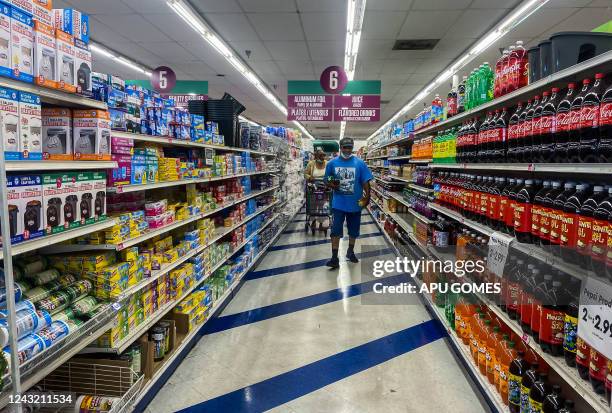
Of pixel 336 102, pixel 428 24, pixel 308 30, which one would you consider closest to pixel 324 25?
pixel 308 30

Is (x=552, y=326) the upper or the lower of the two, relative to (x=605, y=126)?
lower

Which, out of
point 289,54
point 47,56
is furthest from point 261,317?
point 289,54

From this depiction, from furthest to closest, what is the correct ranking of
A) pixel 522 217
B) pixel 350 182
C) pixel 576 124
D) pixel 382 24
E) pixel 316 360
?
pixel 382 24
pixel 350 182
pixel 316 360
pixel 522 217
pixel 576 124

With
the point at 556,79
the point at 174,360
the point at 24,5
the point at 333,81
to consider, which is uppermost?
the point at 333,81

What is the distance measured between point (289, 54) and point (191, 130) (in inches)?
233

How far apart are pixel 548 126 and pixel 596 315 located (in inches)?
36.6

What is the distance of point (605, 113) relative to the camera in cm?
153

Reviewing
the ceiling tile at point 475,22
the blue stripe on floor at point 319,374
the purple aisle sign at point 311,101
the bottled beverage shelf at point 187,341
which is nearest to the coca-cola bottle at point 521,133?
the blue stripe on floor at point 319,374

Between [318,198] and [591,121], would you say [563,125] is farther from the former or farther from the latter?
[318,198]

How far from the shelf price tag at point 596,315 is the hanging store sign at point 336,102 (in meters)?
7.55

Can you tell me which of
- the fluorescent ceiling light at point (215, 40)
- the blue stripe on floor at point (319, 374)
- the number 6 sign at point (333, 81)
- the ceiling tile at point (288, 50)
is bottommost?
the blue stripe on floor at point (319, 374)

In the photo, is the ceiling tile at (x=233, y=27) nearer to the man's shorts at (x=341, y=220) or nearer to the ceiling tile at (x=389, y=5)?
the ceiling tile at (x=389, y=5)

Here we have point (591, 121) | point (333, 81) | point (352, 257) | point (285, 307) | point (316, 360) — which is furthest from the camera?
point (333, 81)

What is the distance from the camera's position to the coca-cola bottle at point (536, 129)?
2033 mm
